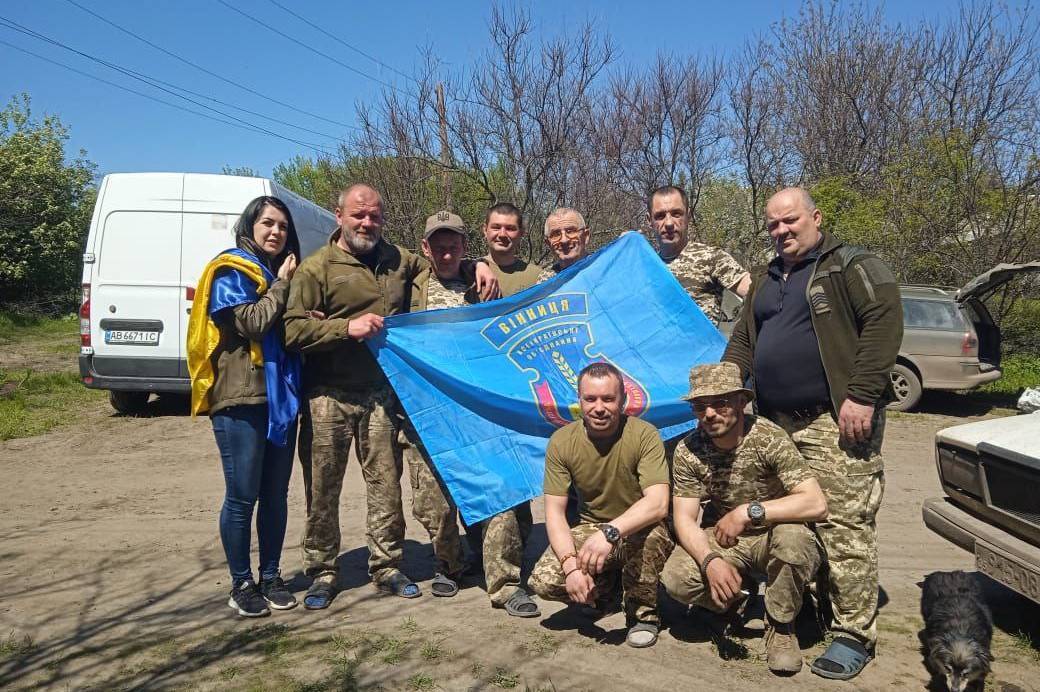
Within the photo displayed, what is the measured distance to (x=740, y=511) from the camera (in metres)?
3.90

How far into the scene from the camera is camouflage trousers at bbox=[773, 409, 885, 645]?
3.87 metres

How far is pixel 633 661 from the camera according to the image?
3.95 metres

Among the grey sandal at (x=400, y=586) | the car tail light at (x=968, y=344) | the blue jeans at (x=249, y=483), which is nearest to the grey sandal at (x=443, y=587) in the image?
the grey sandal at (x=400, y=586)

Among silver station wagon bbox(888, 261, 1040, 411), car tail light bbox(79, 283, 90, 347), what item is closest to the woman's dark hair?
car tail light bbox(79, 283, 90, 347)

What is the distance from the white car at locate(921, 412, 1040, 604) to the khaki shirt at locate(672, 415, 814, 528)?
101 cm

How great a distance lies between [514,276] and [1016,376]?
12.6 meters

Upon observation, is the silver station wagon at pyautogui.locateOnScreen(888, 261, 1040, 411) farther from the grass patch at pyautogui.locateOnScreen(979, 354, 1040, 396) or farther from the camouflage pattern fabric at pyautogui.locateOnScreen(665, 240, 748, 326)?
the camouflage pattern fabric at pyautogui.locateOnScreen(665, 240, 748, 326)

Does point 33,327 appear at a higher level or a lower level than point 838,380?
higher

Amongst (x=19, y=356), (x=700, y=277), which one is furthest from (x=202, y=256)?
(x=19, y=356)

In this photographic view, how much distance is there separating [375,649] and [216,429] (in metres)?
1.43

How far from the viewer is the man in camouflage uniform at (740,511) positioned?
380 cm

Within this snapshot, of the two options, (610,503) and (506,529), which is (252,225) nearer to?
(506,529)

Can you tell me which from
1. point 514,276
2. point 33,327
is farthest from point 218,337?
point 33,327

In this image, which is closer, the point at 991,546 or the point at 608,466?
the point at 991,546
